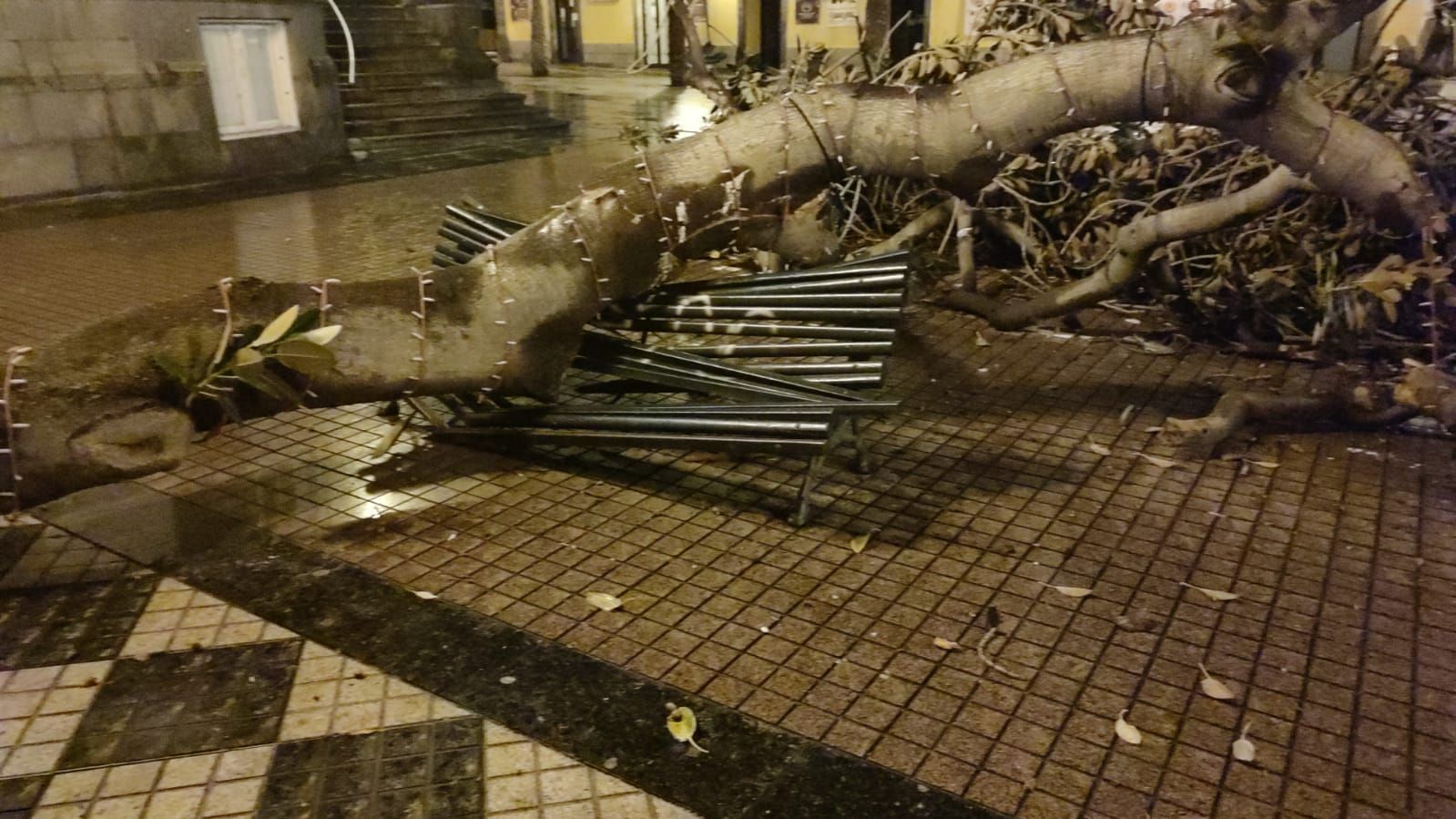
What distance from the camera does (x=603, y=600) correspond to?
3.40 m

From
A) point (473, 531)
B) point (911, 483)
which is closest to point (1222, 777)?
point (911, 483)

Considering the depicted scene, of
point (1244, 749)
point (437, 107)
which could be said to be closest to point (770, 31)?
point (437, 107)

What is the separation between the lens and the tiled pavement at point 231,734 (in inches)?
101

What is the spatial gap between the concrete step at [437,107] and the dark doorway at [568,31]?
15.1 m

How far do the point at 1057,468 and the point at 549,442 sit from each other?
6.98 ft

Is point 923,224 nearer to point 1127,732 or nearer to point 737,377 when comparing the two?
point 737,377

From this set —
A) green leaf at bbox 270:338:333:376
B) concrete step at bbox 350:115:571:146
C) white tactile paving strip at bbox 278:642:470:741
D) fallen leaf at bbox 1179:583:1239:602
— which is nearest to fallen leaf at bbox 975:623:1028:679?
fallen leaf at bbox 1179:583:1239:602

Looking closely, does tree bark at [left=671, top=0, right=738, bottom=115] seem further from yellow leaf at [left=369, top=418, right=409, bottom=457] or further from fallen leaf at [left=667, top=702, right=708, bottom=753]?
fallen leaf at [left=667, top=702, right=708, bottom=753]

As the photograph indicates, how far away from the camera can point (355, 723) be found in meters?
2.84

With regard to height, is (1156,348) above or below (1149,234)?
below

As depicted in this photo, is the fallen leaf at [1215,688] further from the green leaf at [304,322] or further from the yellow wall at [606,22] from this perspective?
the yellow wall at [606,22]

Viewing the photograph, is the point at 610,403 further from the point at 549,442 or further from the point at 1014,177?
the point at 1014,177

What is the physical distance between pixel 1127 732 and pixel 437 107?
45.0 ft

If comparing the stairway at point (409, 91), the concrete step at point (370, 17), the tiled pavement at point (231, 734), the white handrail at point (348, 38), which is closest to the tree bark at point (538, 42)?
the stairway at point (409, 91)
